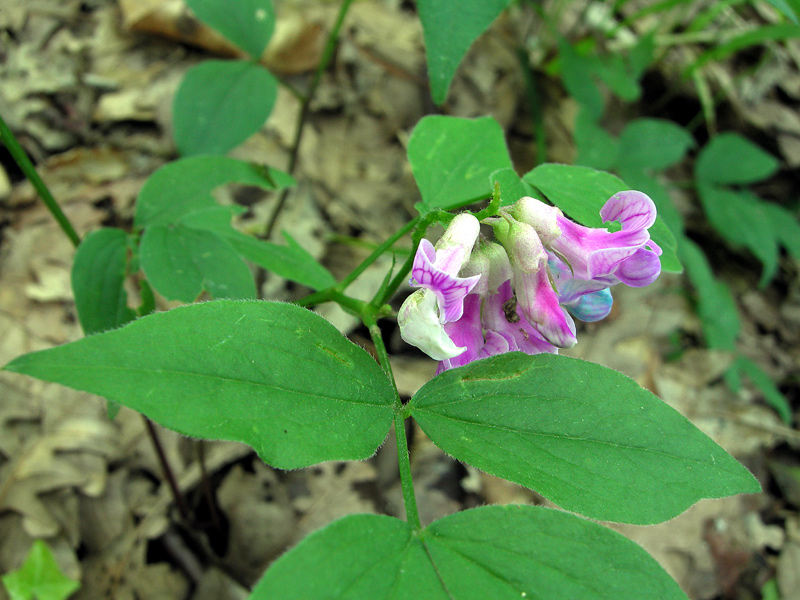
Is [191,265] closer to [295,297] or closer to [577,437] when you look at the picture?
[577,437]

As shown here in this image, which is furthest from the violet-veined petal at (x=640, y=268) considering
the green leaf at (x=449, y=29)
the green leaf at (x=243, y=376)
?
the green leaf at (x=449, y=29)

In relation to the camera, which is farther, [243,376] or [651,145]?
[651,145]

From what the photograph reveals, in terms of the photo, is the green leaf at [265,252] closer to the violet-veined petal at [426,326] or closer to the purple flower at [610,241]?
the violet-veined petal at [426,326]

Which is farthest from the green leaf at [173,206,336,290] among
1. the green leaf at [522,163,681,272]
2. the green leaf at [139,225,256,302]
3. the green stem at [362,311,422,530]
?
the green leaf at [522,163,681,272]

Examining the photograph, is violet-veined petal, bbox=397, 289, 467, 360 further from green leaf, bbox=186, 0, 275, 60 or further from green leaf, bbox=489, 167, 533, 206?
green leaf, bbox=186, 0, 275, 60

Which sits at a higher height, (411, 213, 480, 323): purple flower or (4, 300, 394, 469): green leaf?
(411, 213, 480, 323): purple flower

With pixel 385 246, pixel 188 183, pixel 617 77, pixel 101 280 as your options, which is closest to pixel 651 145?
pixel 617 77
